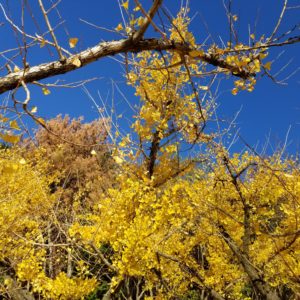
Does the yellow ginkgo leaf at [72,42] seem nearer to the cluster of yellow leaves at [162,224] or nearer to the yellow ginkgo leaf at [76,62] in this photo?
the yellow ginkgo leaf at [76,62]

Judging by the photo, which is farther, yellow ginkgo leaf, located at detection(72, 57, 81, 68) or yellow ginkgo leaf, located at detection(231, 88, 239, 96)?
yellow ginkgo leaf, located at detection(231, 88, 239, 96)

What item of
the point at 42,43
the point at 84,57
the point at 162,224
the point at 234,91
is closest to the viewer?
the point at 42,43

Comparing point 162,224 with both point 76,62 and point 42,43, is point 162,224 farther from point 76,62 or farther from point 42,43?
point 42,43

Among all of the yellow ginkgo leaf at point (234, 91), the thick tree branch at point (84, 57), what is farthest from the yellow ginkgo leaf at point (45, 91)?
the yellow ginkgo leaf at point (234, 91)

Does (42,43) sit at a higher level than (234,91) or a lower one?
lower

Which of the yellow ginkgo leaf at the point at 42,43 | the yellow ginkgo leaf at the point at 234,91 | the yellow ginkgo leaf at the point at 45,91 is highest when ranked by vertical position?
the yellow ginkgo leaf at the point at 234,91

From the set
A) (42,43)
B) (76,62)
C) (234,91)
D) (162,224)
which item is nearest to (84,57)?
(76,62)

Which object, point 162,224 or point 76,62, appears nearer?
point 76,62

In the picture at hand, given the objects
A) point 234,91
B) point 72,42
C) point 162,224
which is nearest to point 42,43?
point 72,42

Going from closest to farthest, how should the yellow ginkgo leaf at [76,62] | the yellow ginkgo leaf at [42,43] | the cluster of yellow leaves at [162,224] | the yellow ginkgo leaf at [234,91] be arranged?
the yellow ginkgo leaf at [42,43] → the yellow ginkgo leaf at [76,62] → the yellow ginkgo leaf at [234,91] → the cluster of yellow leaves at [162,224]

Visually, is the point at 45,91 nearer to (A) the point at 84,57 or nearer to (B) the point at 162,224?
(A) the point at 84,57

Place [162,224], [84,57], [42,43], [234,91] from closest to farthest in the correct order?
[42,43] → [84,57] → [234,91] → [162,224]

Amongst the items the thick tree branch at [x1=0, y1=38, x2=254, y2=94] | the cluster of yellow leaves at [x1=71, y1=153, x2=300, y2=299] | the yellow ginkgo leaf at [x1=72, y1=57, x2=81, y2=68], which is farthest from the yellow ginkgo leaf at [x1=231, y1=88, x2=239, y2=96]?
the cluster of yellow leaves at [x1=71, y1=153, x2=300, y2=299]

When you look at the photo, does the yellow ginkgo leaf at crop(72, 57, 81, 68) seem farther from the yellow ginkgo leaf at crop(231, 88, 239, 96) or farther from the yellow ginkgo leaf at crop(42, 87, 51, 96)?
the yellow ginkgo leaf at crop(231, 88, 239, 96)
